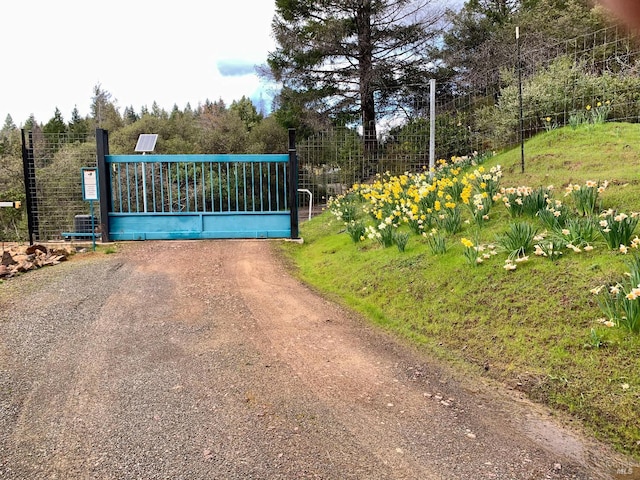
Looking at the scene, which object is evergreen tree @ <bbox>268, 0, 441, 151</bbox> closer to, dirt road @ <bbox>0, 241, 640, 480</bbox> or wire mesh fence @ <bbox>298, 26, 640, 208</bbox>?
wire mesh fence @ <bbox>298, 26, 640, 208</bbox>

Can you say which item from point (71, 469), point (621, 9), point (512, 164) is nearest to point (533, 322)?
point (71, 469)

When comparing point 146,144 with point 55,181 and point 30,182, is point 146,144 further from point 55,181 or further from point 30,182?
point 55,181

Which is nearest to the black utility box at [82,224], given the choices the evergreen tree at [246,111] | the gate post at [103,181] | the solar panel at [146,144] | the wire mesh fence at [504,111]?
the gate post at [103,181]

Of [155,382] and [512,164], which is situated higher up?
[512,164]

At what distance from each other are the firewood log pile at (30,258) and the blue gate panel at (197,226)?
3.30 ft

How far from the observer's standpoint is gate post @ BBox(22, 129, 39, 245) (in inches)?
381

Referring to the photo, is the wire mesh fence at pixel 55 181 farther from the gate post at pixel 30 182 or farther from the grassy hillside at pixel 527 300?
the grassy hillside at pixel 527 300

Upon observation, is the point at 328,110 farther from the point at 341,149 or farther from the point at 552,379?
the point at 552,379

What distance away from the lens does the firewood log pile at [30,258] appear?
23.7ft

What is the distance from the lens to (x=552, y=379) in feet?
10.6

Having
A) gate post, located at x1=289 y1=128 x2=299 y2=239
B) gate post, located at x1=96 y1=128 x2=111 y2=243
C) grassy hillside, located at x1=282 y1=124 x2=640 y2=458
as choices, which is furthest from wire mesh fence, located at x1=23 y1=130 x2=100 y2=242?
grassy hillside, located at x1=282 y1=124 x2=640 y2=458

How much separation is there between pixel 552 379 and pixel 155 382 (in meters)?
2.56

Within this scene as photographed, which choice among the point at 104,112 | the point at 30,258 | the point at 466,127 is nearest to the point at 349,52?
the point at 466,127

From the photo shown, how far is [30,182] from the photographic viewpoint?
1002 cm
